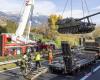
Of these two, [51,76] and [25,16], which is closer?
[51,76]

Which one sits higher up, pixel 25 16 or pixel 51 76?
pixel 25 16

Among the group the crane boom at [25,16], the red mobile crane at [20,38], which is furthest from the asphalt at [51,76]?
the crane boom at [25,16]

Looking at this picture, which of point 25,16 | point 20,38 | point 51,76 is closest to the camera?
point 51,76

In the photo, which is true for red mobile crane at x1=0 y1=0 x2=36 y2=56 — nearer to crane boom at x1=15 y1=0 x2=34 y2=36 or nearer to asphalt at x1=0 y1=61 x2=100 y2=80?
crane boom at x1=15 y1=0 x2=34 y2=36

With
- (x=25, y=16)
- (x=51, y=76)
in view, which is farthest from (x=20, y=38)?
(x=51, y=76)

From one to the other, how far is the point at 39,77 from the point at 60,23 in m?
7.20

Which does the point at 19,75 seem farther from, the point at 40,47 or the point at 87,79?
the point at 40,47

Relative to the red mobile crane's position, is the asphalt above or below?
below

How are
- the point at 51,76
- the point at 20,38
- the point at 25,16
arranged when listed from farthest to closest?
the point at 20,38 < the point at 25,16 < the point at 51,76

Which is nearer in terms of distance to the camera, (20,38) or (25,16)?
(25,16)

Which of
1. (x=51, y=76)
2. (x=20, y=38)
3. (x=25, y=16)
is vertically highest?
(x=25, y=16)

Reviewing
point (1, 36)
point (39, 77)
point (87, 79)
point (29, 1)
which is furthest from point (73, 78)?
point (29, 1)

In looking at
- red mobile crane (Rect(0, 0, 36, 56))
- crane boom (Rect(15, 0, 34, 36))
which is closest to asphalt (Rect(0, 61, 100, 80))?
red mobile crane (Rect(0, 0, 36, 56))

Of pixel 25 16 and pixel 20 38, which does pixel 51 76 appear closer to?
pixel 20 38
